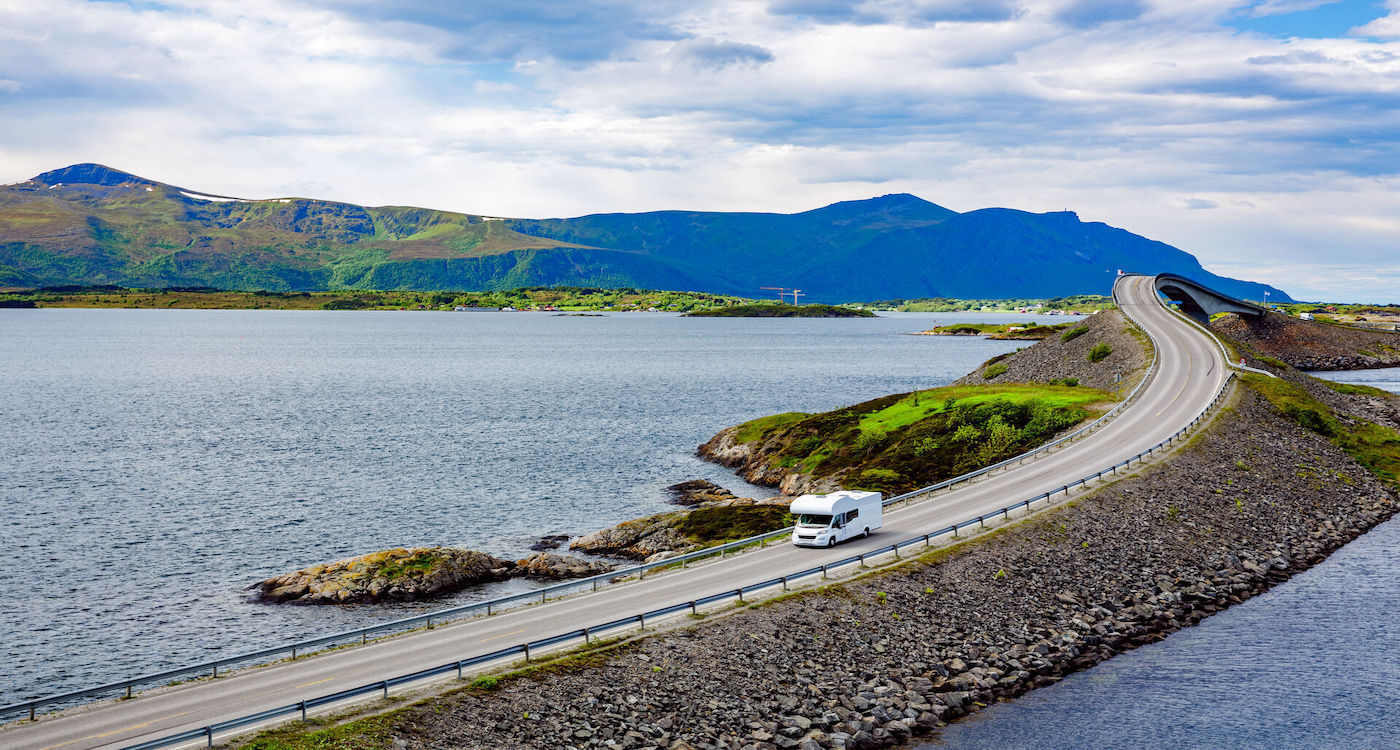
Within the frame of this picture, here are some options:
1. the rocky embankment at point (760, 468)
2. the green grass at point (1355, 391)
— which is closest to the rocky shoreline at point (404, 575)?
the rocky embankment at point (760, 468)

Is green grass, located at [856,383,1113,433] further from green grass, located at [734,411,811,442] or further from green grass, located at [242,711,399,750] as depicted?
green grass, located at [242,711,399,750]

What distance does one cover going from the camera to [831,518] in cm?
4975

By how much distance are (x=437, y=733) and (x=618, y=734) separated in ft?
18.6

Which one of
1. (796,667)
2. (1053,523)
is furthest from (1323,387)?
(796,667)

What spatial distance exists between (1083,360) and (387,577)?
309 feet

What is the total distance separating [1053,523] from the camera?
182 ft

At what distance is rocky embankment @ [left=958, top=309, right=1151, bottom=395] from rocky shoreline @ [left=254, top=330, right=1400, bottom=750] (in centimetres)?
4090

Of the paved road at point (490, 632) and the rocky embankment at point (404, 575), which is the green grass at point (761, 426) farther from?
the rocky embankment at point (404, 575)

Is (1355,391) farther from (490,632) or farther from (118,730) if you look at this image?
(118,730)

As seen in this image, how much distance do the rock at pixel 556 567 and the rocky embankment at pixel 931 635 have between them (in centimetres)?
1956

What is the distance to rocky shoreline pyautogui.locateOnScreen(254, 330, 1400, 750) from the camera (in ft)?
105

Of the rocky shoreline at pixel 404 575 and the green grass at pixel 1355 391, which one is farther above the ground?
the green grass at pixel 1355 391

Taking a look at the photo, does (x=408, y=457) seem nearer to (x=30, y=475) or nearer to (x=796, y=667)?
(x=30, y=475)

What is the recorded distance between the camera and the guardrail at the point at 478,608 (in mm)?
31094
